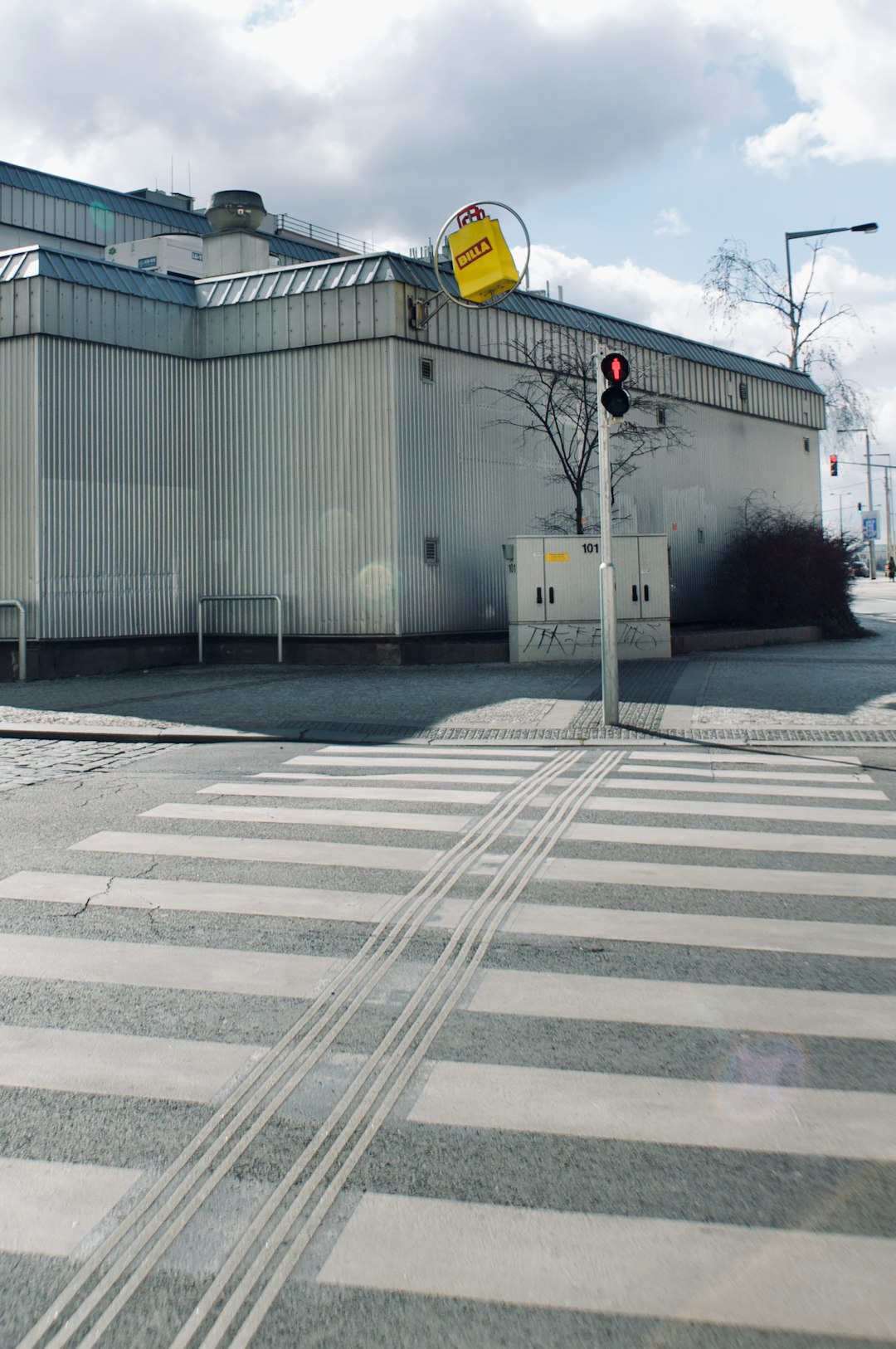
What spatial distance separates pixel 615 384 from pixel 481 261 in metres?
9.09

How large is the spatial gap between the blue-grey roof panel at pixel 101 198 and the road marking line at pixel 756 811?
27.6 m

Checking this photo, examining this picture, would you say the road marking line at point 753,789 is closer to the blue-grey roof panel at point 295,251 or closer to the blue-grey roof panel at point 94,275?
the blue-grey roof panel at point 94,275

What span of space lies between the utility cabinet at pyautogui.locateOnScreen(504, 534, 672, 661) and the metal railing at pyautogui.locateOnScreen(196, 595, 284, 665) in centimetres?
424

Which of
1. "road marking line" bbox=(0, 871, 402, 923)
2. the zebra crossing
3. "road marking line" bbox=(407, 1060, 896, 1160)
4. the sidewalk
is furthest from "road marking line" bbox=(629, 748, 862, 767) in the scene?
"road marking line" bbox=(407, 1060, 896, 1160)

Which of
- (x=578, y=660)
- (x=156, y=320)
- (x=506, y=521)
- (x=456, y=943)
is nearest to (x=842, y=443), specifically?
(x=506, y=521)

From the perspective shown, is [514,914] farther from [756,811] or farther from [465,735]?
[465,735]

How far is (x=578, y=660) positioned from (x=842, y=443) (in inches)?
883

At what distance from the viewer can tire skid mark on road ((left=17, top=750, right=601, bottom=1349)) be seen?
107 inches

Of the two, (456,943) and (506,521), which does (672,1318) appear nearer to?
(456,943)

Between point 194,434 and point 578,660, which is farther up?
point 194,434

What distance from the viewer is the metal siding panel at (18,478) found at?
19.1 m

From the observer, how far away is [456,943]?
544 cm

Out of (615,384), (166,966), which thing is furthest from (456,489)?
(166,966)

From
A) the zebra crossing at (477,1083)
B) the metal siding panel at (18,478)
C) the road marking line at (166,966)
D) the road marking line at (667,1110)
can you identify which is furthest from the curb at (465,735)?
the road marking line at (667,1110)
